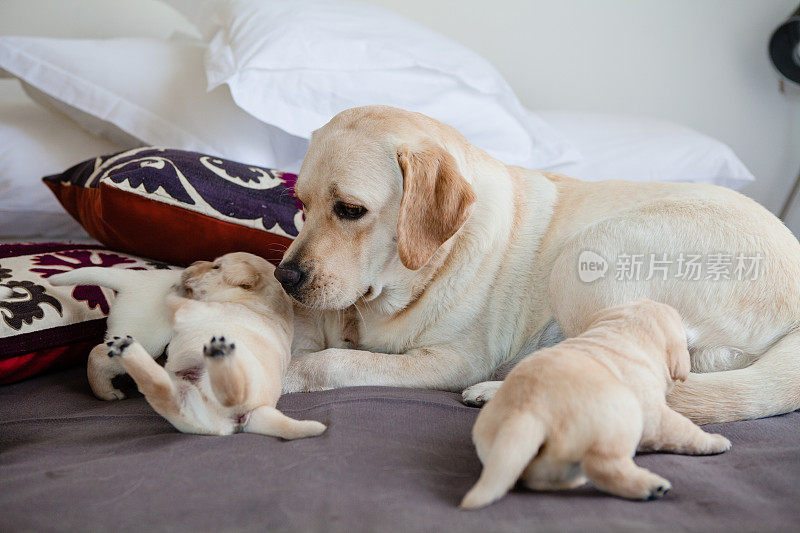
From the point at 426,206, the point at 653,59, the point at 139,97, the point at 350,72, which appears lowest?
the point at 426,206

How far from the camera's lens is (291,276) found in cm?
140

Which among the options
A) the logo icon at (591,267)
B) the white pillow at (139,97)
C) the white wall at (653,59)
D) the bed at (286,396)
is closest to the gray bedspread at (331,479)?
the bed at (286,396)

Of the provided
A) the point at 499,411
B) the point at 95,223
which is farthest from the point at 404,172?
the point at 95,223

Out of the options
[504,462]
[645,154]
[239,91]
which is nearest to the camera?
[504,462]

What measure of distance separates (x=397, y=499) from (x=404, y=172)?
0.79m

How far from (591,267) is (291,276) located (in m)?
0.70

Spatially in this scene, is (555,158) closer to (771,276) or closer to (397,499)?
(771,276)

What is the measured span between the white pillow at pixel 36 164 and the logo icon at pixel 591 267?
6.30 feet

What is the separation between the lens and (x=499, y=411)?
0.89m

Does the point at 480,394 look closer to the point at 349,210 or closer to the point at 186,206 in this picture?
the point at 349,210

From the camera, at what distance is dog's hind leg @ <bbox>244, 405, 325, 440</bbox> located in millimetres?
1058

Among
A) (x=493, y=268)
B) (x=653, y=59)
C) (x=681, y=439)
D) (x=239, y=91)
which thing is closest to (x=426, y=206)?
(x=493, y=268)

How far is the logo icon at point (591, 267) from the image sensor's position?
4.61 ft

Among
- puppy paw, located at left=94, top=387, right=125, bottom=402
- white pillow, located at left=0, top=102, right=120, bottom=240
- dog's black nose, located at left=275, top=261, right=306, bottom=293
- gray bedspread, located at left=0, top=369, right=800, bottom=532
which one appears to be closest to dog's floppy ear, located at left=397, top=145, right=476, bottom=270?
dog's black nose, located at left=275, top=261, right=306, bottom=293
